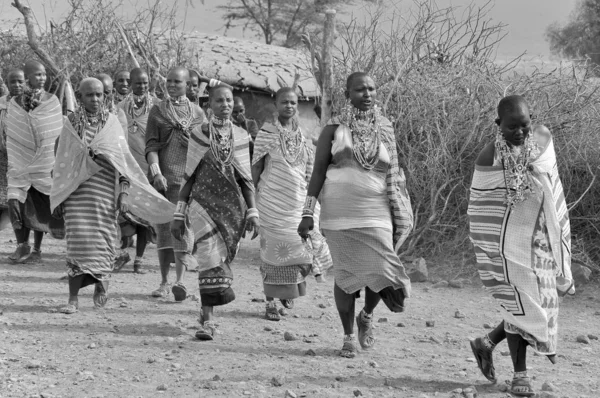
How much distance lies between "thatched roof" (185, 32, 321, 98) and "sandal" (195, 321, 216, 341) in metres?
9.43

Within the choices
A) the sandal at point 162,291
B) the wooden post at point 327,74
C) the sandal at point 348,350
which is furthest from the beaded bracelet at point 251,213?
the wooden post at point 327,74

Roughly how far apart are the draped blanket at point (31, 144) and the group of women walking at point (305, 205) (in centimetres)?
216

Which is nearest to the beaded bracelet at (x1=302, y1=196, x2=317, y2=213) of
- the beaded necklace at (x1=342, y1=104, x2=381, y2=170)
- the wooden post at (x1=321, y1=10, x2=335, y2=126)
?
the beaded necklace at (x1=342, y1=104, x2=381, y2=170)

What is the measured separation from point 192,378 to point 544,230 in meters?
2.22

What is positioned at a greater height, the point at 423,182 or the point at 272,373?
the point at 423,182

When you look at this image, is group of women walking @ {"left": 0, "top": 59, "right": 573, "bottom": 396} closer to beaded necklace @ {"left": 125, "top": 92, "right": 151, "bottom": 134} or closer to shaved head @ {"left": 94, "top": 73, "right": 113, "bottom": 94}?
shaved head @ {"left": 94, "top": 73, "right": 113, "bottom": 94}

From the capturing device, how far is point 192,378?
5613mm

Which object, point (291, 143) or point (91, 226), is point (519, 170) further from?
point (91, 226)

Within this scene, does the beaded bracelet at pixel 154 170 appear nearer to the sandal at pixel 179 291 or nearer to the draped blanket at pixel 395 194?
the sandal at pixel 179 291

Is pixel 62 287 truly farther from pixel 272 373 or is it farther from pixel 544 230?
pixel 544 230

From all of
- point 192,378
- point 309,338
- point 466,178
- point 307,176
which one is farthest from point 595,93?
point 192,378

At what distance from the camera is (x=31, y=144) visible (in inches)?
396

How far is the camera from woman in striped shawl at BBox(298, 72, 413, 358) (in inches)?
243

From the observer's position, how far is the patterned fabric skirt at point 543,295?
5281mm
